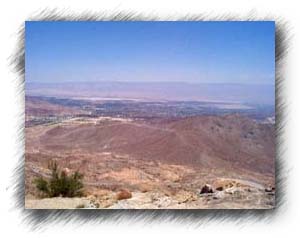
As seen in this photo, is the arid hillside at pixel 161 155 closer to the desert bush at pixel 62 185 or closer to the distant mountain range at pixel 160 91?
the desert bush at pixel 62 185

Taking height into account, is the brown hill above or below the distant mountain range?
below

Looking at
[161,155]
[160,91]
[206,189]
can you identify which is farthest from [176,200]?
[160,91]

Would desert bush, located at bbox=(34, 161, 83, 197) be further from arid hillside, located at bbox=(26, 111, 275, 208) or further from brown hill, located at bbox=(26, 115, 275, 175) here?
brown hill, located at bbox=(26, 115, 275, 175)

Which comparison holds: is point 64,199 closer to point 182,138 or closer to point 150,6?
point 182,138

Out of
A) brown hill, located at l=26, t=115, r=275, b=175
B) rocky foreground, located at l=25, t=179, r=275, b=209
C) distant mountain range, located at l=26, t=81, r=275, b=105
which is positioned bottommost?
rocky foreground, located at l=25, t=179, r=275, b=209

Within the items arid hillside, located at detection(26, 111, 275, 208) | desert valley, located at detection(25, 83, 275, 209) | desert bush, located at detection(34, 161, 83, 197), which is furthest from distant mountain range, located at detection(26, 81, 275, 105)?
desert bush, located at detection(34, 161, 83, 197)

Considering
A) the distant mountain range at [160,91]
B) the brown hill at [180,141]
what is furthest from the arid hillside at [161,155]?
the distant mountain range at [160,91]

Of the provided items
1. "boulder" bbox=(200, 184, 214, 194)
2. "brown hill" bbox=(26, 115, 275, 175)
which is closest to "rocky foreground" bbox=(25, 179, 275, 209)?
"boulder" bbox=(200, 184, 214, 194)

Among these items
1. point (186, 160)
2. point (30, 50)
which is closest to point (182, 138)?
point (186, 160)
